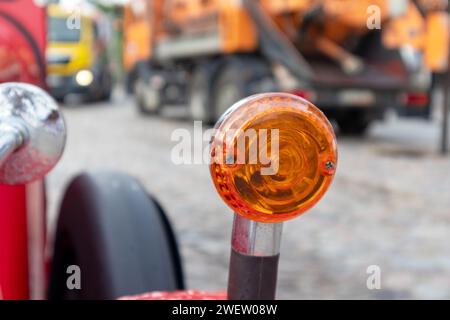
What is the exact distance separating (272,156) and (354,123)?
10.6 meters

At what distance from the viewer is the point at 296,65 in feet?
31.1

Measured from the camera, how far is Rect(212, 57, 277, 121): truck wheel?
10125mm

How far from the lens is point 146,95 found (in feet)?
49.9

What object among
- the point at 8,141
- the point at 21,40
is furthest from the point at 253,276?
the point at 21,40

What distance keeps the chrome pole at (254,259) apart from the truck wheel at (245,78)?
8.77 metres

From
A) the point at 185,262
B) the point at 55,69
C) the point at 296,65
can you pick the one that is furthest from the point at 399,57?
the point at 55,69

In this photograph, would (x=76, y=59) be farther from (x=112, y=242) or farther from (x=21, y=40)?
(x=112, y=242)

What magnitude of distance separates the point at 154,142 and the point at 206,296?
28.4 ft

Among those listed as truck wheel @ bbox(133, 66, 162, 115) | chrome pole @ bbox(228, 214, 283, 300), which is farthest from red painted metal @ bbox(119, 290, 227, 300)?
truck wheel @ bbox(133, 66, 162, 115)

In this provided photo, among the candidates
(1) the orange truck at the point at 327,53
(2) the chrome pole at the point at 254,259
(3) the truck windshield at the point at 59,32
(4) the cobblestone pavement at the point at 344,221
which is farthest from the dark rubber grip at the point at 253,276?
(3) the truck windshield at the point at 59,32

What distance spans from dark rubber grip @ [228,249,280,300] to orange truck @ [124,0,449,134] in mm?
8004

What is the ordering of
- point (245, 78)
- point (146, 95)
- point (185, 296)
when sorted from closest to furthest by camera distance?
point (185, 296) → point (245, 78) → point (146, 95)

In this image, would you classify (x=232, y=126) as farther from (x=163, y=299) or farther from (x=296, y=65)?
(x=296, y=65)

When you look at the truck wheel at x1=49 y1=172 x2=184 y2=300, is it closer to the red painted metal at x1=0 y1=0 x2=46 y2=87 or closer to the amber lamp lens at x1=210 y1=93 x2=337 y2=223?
the red painted metal at x1=0 y1=0 x2=46 y2=87
